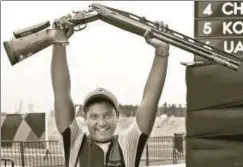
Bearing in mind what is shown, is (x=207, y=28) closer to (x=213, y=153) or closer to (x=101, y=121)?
(x=213, y=153)

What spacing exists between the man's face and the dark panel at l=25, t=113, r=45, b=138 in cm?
1064

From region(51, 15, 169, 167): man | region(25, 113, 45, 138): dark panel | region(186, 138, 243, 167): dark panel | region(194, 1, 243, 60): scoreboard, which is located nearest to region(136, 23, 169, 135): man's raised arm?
region(51, 15, 169, 167): man

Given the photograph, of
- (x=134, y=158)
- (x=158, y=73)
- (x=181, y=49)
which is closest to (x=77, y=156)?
(x=134, y=158)

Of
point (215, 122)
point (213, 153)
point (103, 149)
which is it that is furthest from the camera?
point (213, 153)

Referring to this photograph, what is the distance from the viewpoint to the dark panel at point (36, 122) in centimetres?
1284

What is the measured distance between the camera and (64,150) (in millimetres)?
2219

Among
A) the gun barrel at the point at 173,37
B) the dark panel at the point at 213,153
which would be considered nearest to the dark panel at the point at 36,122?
the dark panel at the point at 213,153

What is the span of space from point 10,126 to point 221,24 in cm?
844

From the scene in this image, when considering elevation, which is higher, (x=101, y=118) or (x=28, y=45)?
(x=28, y=45)

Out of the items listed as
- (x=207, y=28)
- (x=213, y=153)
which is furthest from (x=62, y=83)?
(x=213, y=153)

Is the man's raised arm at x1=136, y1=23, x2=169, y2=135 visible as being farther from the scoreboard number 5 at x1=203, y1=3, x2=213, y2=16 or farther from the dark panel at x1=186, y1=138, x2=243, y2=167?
the dark panel at x1=186, y1=138, x2=243, y2=167

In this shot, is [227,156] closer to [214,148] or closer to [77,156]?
[214,148]

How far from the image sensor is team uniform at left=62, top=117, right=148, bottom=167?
2.15m

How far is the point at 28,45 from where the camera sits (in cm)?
216
